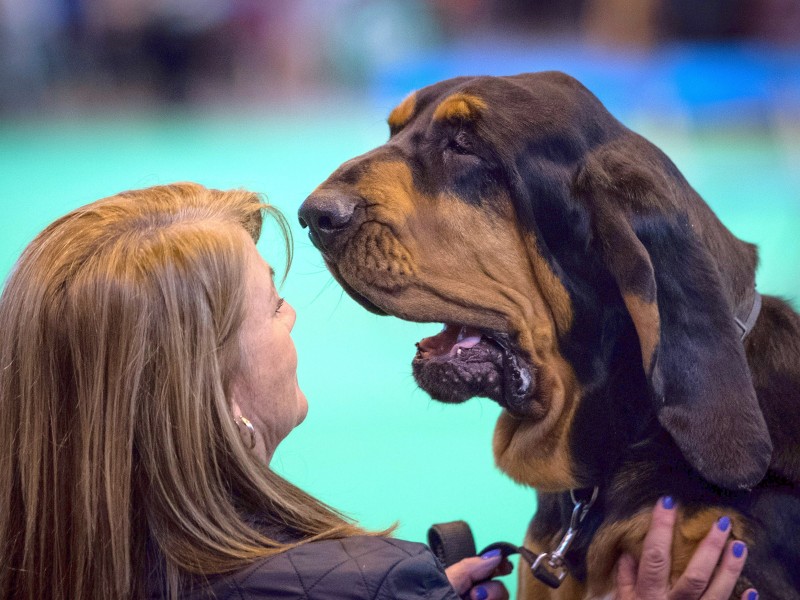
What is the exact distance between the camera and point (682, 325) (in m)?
1.84

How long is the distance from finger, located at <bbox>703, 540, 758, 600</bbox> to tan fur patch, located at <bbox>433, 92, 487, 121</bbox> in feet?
3.44

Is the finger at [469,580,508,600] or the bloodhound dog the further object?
the finger at [469,580,508,600]

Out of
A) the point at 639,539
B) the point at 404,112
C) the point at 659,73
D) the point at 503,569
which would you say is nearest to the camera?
the point at 639,539

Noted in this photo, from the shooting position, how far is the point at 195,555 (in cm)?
148

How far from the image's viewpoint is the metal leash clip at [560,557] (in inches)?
77.9

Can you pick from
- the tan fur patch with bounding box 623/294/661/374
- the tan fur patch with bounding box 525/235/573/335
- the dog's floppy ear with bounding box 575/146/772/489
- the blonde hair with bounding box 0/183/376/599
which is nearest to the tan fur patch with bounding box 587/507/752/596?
the dog's floppy ear with bounding box 575/146/772/489

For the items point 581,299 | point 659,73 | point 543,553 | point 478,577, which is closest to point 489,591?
point 478,577

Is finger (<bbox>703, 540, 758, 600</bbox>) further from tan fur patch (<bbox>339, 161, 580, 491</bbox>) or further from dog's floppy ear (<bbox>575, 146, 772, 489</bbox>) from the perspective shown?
tan fur patch (<bbox>339, 161, 580, 491</bbox>)

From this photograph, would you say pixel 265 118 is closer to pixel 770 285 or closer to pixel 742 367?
pixel 770 285

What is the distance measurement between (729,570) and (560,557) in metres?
0.37

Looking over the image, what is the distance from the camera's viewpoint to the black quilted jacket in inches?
55.6

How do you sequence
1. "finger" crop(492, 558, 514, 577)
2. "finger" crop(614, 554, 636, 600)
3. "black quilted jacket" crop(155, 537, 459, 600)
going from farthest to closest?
1. "finger" crop(492, 558, 514, 577)
2. "finger" crop(614, 554, 636, 600)
3. "black quilted jacket" crop(155, 537, 459, 600)

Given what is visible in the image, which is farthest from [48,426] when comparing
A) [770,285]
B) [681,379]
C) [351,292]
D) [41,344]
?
[770,285]

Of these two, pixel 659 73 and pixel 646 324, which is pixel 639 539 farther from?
pixel 659 73
